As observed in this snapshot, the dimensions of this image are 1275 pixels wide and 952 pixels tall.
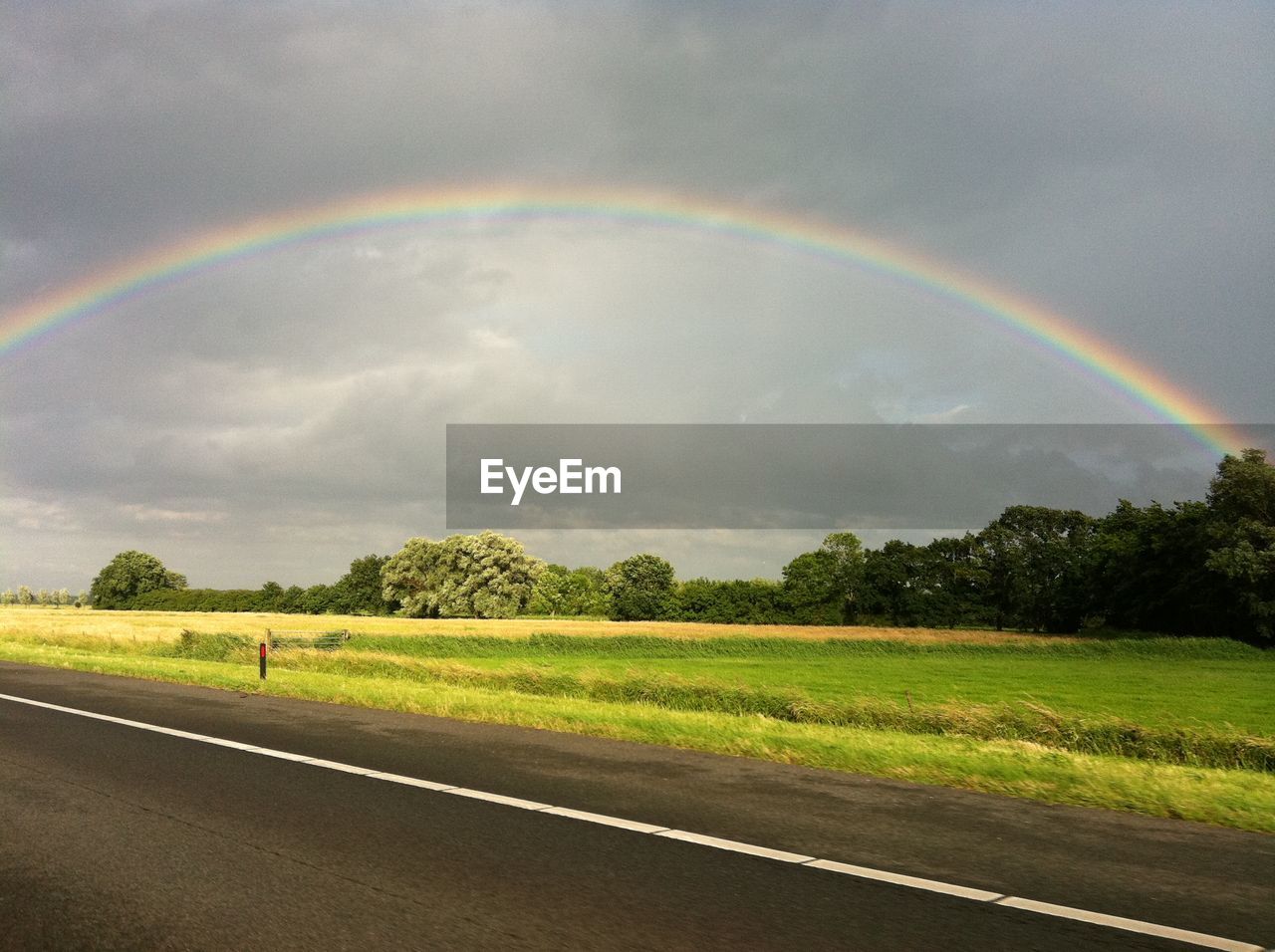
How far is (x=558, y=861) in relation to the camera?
19.5 ft

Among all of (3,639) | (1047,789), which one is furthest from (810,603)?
(1047,789)

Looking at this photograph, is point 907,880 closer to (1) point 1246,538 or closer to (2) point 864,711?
(2) point 864,711

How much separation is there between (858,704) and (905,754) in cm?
722

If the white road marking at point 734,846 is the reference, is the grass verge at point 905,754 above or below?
below

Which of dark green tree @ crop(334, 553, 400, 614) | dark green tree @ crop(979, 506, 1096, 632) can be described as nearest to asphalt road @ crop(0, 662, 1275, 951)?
dark green tree @ crop(979, 506, 1096, 632)

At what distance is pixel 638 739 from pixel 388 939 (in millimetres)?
7542

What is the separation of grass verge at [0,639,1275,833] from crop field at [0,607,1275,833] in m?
0.03

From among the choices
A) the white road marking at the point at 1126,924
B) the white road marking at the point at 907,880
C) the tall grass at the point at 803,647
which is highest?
the white road marking at the point at 1126,924

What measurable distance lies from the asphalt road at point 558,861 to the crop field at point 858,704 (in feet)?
3.81

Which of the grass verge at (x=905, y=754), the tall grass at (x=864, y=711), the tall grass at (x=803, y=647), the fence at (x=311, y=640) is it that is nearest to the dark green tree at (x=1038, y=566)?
the tall grass at (x=803, y=647)

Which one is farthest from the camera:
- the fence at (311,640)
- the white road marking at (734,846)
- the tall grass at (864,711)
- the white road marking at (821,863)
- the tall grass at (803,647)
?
the tall grass at (803,647)

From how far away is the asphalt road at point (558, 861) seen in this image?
15.3 feet

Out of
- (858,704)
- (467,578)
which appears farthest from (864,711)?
(467,578)

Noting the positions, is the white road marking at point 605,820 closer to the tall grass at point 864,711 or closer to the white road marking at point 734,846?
the white road marking at point 734,846
